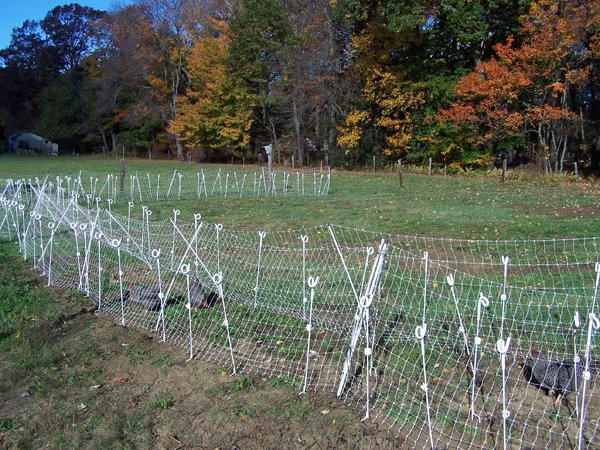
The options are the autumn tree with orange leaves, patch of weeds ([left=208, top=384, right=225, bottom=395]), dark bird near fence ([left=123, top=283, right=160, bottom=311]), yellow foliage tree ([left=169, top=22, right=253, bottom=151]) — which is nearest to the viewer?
patch of weeds ([left=208, top=384, right=225, bottom=395])

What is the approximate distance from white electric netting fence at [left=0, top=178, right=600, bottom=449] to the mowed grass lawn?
2.44 meters

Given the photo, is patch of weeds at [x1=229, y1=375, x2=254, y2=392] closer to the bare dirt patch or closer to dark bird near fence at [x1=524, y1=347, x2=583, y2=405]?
the bare dirt patch

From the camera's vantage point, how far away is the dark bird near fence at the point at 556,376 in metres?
4.01

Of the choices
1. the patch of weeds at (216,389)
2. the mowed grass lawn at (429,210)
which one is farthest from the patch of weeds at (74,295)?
the mowed grass lawn at (429,210)

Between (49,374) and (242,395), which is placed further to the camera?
(49,374)

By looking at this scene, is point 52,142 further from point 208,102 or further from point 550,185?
point 550,185

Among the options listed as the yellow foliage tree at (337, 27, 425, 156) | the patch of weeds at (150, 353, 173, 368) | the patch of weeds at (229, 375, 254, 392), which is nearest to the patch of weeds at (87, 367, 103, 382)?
the patch of weeds at (150, 353, 173, 368)

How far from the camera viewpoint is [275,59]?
41.2m

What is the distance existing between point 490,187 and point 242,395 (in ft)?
65.6

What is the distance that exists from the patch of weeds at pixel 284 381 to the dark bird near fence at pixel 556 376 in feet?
5.90

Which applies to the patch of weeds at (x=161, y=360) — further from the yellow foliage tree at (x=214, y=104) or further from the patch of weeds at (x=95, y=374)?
the yellow foliage tree at (x=214, y=104)

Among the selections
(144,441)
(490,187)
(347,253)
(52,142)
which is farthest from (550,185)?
(52,142)

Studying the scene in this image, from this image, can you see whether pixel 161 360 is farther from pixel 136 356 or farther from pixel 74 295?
pixel 74 295

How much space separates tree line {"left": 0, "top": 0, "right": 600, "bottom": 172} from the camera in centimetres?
2789
